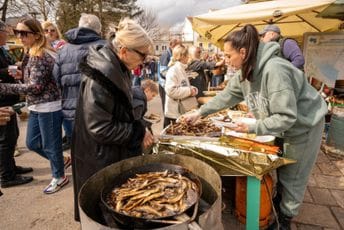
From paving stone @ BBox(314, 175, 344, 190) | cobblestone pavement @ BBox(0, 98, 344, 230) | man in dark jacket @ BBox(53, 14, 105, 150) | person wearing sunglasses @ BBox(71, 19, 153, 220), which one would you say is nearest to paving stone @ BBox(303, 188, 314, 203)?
cobblestone pavement @ BBox(0, 98, 344, 230)

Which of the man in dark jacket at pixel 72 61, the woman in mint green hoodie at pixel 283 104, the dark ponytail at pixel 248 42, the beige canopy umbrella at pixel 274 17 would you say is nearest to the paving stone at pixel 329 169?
the woman in mint green hoodie at pixel 283 104

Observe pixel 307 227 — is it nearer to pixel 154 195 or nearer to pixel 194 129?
pixel 194 129

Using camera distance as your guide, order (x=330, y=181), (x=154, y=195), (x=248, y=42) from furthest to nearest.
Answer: (x=330, y=181) < (x=248, y=42) < (x=154, y=195)

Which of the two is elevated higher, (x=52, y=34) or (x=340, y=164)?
(x=52, y=34)

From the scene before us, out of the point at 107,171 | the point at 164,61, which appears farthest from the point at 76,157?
the point at 164,61

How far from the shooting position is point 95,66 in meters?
1.70

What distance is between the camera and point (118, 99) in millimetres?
1775

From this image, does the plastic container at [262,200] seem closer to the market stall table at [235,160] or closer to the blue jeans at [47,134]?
the market stall table at [235,160]

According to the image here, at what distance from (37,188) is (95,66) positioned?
2.80m

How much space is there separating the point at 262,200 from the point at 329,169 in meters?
2.21

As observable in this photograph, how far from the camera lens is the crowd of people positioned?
1.75 metres

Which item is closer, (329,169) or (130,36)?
(130,36)

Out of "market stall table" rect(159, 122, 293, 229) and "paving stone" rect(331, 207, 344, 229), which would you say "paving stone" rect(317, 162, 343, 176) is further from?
"market stall table" rect(159, 122, 293, 229)

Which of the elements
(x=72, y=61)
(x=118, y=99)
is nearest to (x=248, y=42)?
(x=118, y=99)
